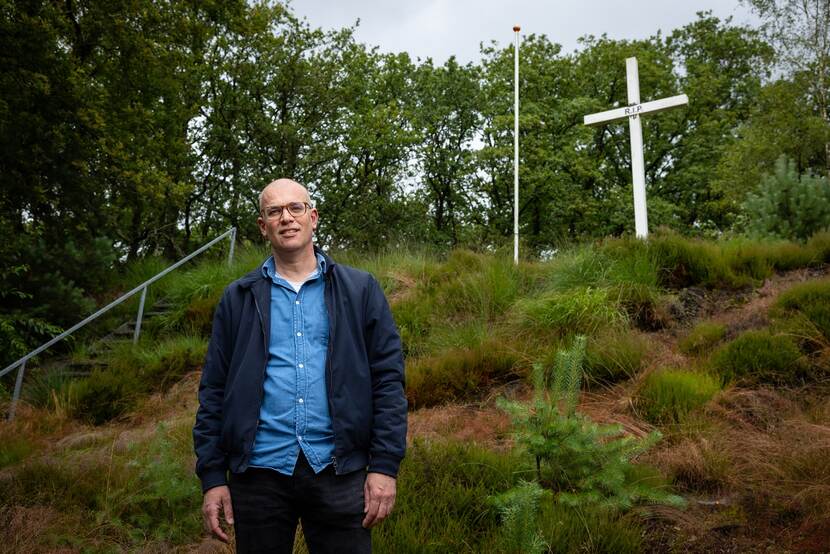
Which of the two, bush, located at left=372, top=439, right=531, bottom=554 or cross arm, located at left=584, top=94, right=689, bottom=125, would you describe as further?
cross arm, located at left=584, top=94, right=689, bottom=125

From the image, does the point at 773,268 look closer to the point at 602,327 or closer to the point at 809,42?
the point at 602,327

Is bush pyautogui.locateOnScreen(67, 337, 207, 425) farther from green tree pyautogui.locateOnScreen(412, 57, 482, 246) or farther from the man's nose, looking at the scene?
green tree pyautogui.locateOnScreen(412, 57, 482, 246)

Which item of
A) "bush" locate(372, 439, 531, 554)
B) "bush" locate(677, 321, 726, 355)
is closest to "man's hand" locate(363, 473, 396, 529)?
"bush" locate(372, 439, 531, 554)

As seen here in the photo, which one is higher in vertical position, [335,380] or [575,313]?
[335,380]

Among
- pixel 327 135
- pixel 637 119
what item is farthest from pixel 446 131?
pixel 637 119

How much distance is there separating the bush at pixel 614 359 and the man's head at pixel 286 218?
4147 millimetres

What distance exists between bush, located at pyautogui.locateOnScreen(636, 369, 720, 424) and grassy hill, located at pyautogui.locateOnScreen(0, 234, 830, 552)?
2 centimetres

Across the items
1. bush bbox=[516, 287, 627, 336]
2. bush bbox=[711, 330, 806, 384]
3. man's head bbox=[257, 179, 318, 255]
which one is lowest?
bush bbox=[711, 330, 806, 384]

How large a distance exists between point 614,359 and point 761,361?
120 centimetres

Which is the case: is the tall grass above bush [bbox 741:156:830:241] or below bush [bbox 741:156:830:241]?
below

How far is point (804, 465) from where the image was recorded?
13.3 feet

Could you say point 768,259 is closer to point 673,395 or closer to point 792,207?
point 792,207

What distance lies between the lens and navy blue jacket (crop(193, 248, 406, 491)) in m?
2.35

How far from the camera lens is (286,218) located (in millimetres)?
2518
